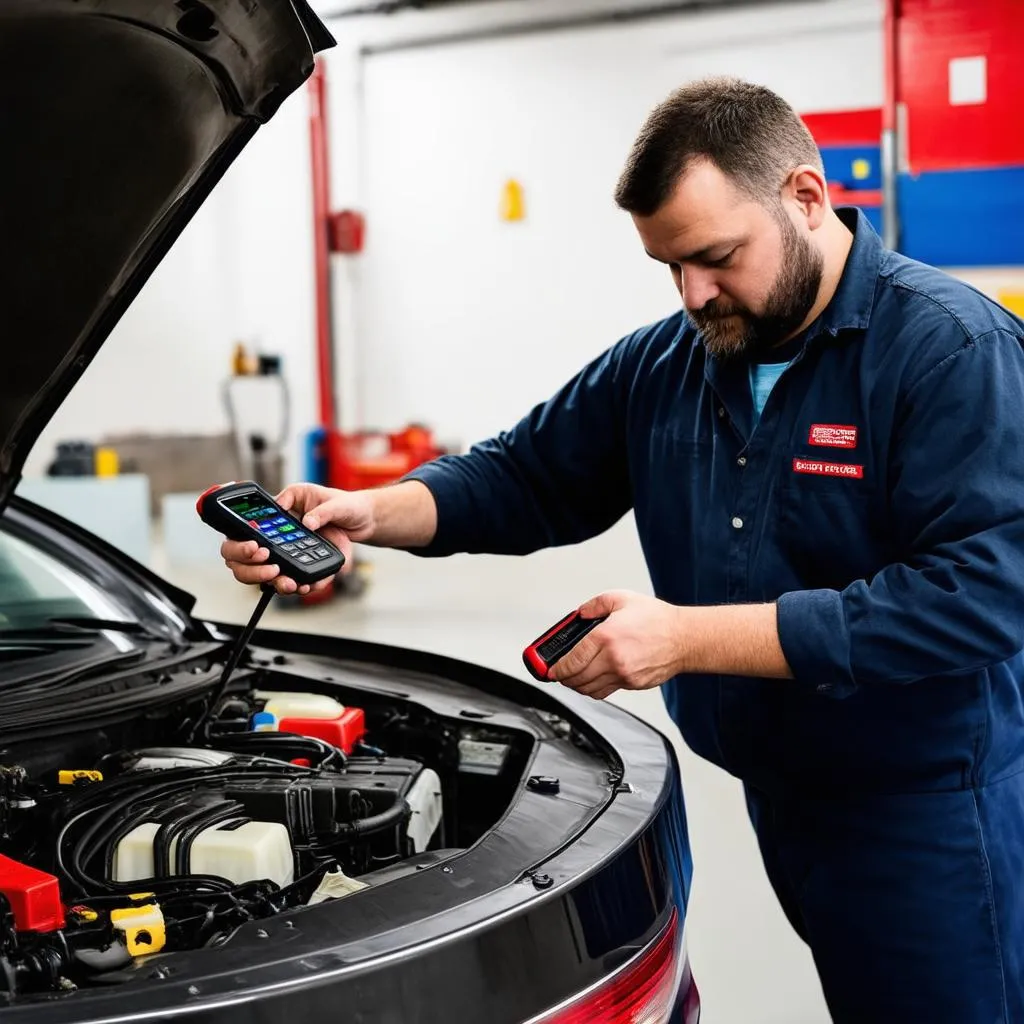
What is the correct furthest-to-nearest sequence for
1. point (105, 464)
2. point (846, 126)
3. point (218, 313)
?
point (218, 313)
point (105, 464)
point (846, 126)

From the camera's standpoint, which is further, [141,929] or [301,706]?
[301,706]

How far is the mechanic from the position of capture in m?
1.46

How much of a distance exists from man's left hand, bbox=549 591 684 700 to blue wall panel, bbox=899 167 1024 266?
12.0ft

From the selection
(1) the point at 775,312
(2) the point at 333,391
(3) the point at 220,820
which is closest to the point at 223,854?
(3) the point at 220,820

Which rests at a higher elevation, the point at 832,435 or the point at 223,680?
the point at 832,435

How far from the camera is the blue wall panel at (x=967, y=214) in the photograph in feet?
15.2

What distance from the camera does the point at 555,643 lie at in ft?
4.83

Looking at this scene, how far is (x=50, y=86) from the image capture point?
1349 mm

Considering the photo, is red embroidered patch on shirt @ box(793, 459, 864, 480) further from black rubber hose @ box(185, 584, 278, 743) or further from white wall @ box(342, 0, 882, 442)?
white wall @ box(342, 0, 882, 442)

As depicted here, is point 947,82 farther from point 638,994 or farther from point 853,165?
point 638,994

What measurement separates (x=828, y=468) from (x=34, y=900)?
1033 mm

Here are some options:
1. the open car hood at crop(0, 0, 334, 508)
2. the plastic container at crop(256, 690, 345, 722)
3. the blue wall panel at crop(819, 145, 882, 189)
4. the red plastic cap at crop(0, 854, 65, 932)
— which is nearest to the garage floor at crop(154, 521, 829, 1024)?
the plastic container at crop(256, 690, 345, 722)

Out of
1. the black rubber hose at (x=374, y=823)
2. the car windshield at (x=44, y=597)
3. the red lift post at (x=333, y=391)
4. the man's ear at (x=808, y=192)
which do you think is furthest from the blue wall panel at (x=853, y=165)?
the black rubber hose at (x=374, y=823)

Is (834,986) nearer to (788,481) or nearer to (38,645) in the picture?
(788,481)
